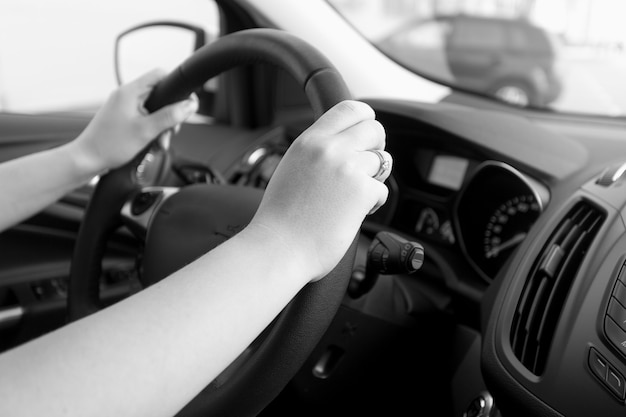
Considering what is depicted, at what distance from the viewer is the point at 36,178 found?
1037 millimetres

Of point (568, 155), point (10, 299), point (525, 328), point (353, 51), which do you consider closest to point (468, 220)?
point (568, 155)

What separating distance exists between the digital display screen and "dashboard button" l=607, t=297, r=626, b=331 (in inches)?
20.7

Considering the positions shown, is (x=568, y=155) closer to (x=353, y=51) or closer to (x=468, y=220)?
(x=468, y=220)

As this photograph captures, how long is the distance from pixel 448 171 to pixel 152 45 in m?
0.99

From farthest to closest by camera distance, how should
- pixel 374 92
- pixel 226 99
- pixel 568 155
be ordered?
pixel 226 99
pixel 374 92
pixel 568 155

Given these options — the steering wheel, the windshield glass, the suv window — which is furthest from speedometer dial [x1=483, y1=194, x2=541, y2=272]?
the suv window

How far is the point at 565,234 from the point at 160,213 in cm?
63

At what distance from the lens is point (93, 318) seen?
558mm

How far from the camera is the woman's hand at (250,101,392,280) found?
606 mm

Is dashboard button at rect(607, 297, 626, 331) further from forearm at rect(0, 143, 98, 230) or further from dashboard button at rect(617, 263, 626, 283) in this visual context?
forearm at rect(0, 143, 98, 230)

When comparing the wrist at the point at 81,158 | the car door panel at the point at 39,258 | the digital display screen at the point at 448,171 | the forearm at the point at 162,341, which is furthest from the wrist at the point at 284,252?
the car door panel at the point at 39,258

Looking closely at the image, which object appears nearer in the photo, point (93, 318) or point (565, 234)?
point (93, 318)

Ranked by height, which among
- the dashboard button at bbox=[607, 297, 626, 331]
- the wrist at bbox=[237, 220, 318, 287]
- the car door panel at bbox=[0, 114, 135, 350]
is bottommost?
the car door panel at bbox=[0, 114, 135, 350]

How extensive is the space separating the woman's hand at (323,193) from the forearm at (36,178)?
0.53 meters
